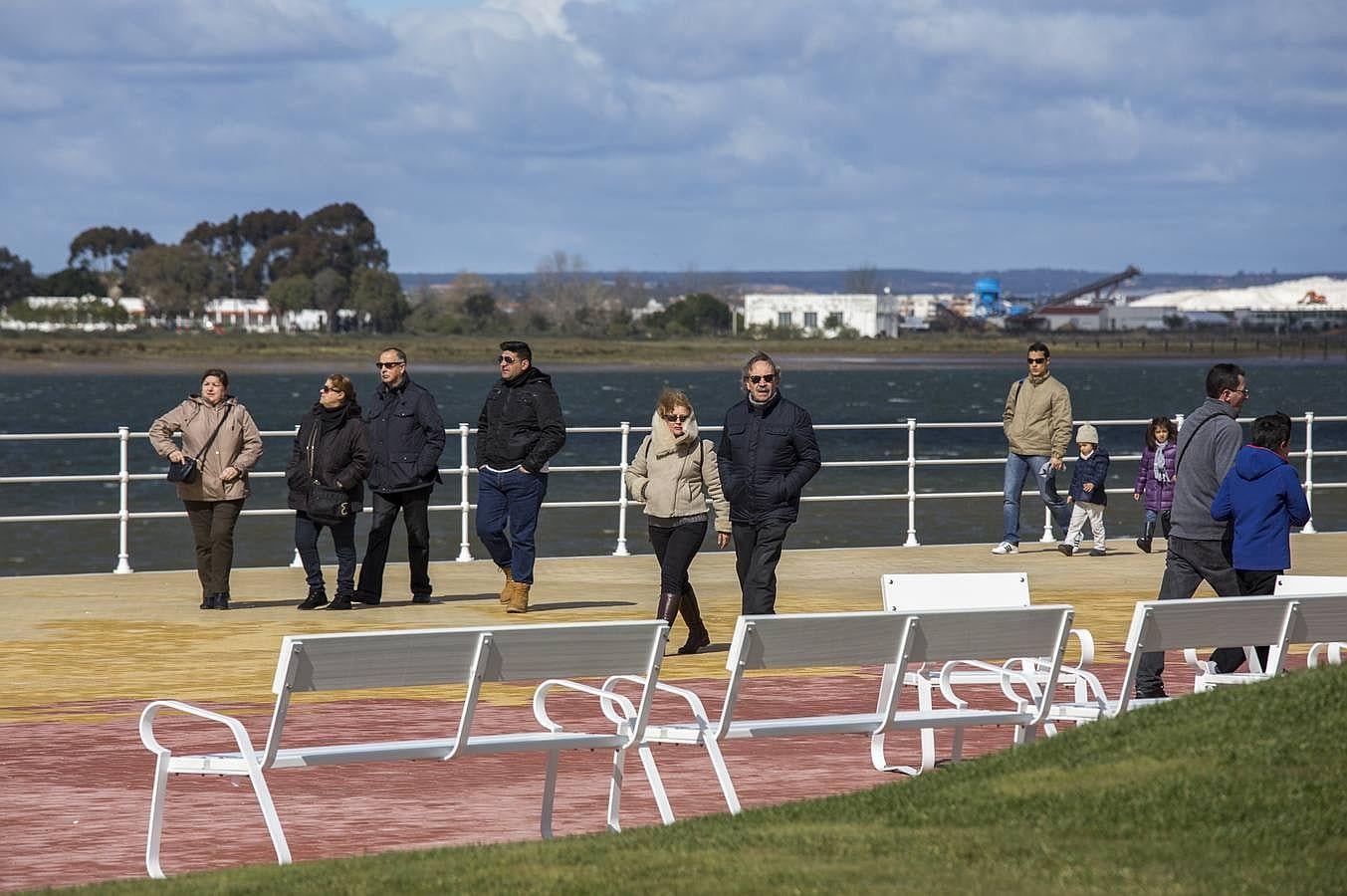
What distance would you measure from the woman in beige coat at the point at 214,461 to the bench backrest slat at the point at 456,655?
7.17 m

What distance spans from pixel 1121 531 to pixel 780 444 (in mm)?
26831

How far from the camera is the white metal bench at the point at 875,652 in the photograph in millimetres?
7223

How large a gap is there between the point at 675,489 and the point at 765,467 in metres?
0.59

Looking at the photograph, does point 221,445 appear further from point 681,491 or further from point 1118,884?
point 1118,884

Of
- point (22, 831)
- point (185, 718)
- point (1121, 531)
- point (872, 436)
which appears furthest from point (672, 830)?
point (872, 436)

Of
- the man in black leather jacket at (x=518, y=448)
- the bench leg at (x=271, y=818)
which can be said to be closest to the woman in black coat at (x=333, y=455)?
the man in black leather jacket at (x=518, y=448)

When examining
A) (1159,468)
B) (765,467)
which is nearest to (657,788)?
(765,467)

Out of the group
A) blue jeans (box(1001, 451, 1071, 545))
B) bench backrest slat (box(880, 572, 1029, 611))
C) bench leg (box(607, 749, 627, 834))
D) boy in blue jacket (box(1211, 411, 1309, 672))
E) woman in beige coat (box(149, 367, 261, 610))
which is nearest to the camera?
bench leg (box(607, 749, 627, 834))

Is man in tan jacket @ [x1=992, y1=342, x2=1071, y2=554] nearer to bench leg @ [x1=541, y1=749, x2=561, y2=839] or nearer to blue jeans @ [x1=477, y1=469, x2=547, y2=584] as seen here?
blue jeans @ [x1=477, y1=469, x2=547, y2=584]

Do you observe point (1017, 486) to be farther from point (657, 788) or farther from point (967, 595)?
point (657, 788)

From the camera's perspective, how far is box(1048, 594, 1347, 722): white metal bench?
7.71 metres

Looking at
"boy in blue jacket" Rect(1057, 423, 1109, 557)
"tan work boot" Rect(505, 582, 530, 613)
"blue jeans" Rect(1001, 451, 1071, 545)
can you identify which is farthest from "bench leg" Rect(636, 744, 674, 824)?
"boy in blue jacket" Rect(1057, 423, 1109, 557)

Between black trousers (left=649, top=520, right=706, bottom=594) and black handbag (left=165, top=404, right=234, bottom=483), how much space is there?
11.4 feet

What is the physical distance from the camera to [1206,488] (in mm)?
10055
